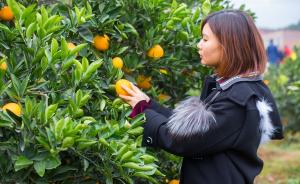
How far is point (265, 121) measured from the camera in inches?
74.0

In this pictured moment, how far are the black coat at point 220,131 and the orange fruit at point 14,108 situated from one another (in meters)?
0.49

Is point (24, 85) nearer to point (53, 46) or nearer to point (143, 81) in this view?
point (53, 46)

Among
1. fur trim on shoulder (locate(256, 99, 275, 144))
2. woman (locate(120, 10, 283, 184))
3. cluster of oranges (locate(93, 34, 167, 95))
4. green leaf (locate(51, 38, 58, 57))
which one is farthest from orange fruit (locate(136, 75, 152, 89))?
green leaf (locate(51, 38, 58, 57))

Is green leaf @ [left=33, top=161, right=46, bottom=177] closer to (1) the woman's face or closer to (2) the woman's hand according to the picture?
(2) the woman's hand

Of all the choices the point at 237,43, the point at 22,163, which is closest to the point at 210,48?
the point at 237,43

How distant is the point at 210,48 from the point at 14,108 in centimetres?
72

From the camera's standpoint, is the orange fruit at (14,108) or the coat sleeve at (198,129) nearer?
the orange fruit at (14,108)

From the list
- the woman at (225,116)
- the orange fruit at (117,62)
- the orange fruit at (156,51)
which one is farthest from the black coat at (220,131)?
the orange fruit at (156,51)

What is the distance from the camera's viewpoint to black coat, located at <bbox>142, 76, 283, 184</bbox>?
5.90 feet

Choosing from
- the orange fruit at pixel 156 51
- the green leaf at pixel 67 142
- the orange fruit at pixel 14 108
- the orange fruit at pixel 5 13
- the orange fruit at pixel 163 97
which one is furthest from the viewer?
the orange fruit at pixel 163 97

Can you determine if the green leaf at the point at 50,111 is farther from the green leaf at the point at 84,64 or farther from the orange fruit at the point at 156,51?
the orange fruit at the point at 156,51

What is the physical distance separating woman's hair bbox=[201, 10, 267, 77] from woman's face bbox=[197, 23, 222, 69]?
0.02m

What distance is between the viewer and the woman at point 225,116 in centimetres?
180

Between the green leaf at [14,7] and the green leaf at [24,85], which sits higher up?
the green leaf at [14,7]
